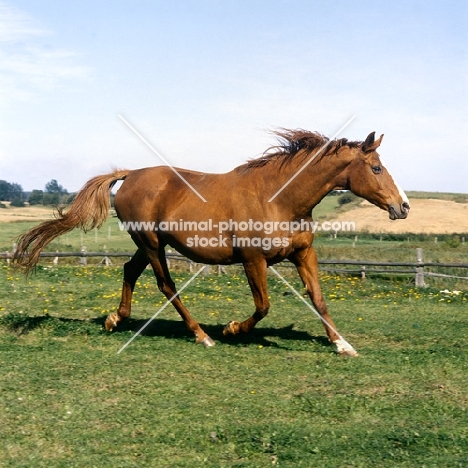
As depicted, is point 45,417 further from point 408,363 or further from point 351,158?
point 351,158

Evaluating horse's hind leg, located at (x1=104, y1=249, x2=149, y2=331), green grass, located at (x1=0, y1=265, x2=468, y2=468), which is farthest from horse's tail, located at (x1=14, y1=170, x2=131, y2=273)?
green grass, located at (x1=0, y1=265, x2=468, y2=468)

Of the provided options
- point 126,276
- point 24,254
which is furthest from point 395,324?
point 24,254

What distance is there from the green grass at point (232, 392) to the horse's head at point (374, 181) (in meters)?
1.76

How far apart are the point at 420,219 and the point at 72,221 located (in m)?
46.9

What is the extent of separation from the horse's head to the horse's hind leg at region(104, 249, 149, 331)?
10.4 ft

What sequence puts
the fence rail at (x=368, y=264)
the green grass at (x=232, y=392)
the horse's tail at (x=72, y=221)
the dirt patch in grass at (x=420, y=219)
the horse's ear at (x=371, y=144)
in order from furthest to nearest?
the dirt patch in grass at (x=420, y=219) < the fence rail at (x=368, y=264) < the horse's tail at (x=72, y=221) < the horse's ear at (x=371, y=144) < the green grass at (x=232, y=392)

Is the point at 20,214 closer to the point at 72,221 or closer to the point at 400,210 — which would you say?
the point at 72,221

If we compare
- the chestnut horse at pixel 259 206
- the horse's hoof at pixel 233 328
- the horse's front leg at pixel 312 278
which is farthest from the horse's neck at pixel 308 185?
the horse's hoof at pixel 233 328

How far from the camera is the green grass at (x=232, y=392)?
14.5ft

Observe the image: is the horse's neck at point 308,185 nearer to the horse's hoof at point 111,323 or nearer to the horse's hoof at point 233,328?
the horse's hoof at point 233,328

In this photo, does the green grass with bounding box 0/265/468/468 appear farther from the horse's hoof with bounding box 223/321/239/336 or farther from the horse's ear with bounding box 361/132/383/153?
the horse's ear with bounding box 361/132/383/153

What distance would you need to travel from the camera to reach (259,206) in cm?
728

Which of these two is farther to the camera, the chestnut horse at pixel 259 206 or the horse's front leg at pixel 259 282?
the horse's front leg at pixel 259 282

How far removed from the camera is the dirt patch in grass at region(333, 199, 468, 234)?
47.5m
